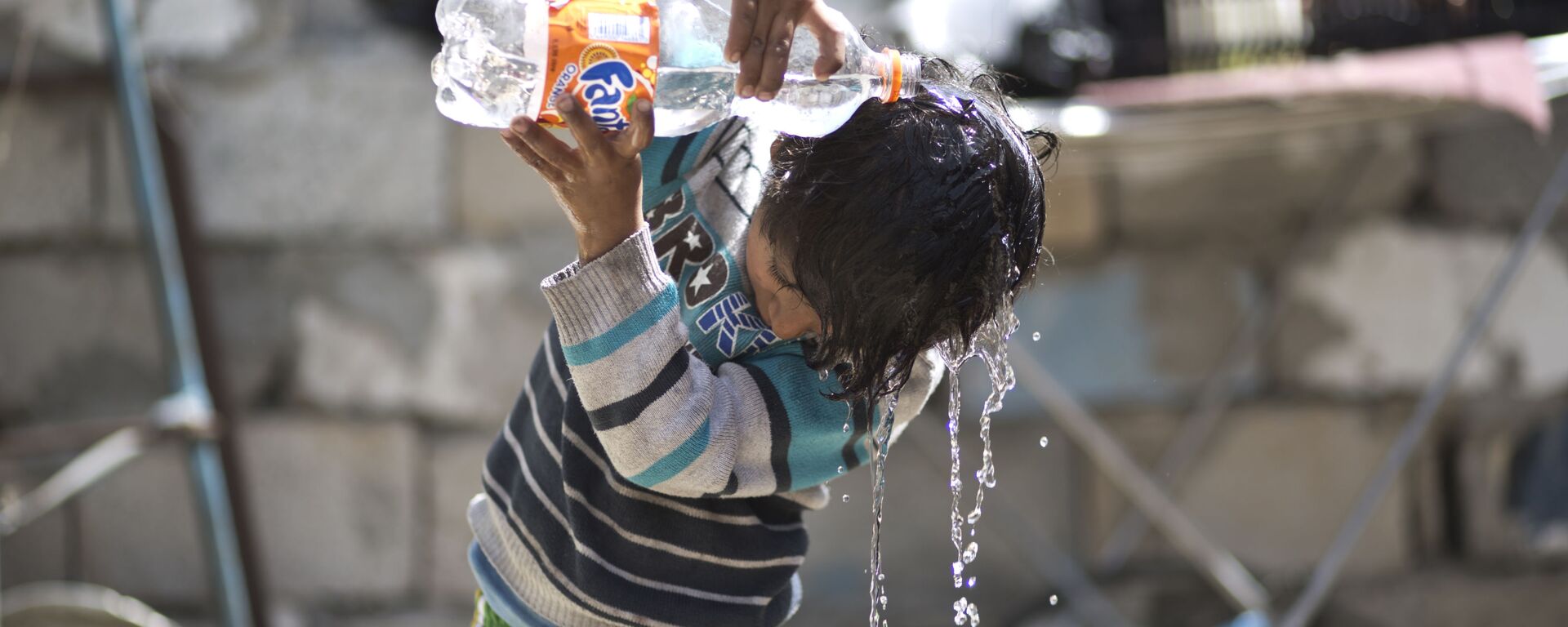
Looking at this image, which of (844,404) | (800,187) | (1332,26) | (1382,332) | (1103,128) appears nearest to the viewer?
(800,187)

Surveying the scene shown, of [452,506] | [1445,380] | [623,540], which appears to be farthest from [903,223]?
[452,506]

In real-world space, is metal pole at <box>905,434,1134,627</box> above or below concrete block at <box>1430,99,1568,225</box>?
below

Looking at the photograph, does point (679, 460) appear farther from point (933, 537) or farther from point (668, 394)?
point (933, 537)

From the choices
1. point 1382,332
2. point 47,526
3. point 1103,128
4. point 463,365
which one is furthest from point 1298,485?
point 47,526

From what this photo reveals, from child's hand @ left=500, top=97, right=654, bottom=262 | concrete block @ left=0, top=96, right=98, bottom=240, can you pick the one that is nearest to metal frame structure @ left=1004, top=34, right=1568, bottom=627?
child's hand @ left=500, top=97, right=654, bottom=262

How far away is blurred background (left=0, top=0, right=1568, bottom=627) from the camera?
320 cm

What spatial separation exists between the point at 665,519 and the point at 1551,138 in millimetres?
3074

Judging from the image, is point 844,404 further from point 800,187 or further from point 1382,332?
point 1382,332

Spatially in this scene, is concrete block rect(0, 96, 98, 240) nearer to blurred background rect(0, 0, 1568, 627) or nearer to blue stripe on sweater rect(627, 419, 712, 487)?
blurred background rect(0, 0, 1568, 627)

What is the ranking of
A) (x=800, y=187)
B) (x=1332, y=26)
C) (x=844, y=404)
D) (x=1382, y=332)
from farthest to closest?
(x=1382, y=332)
(x=1332, y=26)
(x=844, y=404)
(x=800, y=187)

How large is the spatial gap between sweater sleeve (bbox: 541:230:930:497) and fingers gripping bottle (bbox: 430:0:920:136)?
0.41 ft

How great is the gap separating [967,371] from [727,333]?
7.45 feet

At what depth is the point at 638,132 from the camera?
3.08 feet

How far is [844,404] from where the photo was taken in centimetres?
120
